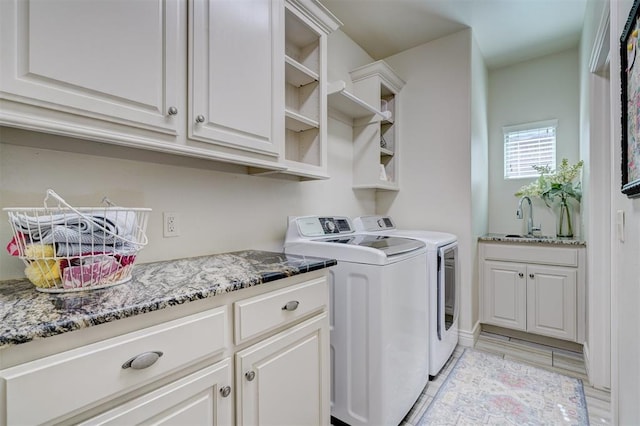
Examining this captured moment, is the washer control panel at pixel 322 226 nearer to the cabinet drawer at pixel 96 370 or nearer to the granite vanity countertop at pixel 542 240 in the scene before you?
the cabinet drawer at pixel 96 370

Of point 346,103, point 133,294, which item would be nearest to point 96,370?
point 133,294

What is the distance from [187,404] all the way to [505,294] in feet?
9.25

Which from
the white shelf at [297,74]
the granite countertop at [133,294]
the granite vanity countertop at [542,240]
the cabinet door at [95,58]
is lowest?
the granite vanity countertop at [542,240]

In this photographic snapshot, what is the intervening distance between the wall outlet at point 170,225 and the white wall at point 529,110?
3.22m

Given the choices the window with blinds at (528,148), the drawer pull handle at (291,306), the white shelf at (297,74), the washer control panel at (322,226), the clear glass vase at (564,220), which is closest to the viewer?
the drawer pull handle at (291,306)

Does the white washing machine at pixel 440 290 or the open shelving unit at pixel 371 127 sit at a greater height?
the open shelving unit at pixel 371 127

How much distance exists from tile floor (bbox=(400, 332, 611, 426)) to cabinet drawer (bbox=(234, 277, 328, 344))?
1022mm

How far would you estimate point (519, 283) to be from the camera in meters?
2.65

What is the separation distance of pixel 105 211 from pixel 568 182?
3477 millimetres

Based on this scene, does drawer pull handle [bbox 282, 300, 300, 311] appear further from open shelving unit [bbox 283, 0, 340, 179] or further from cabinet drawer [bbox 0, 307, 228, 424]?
open shelving unit [bbox 283, 0, 340, 179]

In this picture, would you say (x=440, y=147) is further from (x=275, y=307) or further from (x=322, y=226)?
(x=275, y=307)

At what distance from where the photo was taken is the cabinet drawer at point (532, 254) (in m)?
2.46

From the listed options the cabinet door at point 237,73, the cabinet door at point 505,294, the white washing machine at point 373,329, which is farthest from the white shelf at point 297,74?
the cabinet door at point 505,294

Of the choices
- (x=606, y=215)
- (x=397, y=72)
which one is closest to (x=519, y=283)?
(x=606, y=215)
